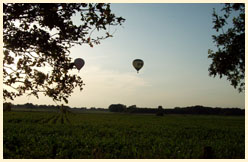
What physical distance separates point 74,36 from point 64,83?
1.24 m

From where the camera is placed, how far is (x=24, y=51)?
680 centimetres

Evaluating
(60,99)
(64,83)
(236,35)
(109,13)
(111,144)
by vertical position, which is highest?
(236,35)

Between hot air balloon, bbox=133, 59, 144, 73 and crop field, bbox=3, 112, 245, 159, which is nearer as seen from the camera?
crop field, bbox=3, 112, 245, 159

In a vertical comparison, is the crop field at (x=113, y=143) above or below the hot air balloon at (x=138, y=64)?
below

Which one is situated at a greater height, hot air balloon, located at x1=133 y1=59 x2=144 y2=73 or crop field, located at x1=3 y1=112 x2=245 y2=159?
hot air balloon, located at x1=133 y1=59 x2=144 y2=73

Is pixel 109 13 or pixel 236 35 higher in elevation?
pixel 236 35

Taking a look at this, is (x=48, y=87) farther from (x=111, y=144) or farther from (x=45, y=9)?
(x=111, y=144)

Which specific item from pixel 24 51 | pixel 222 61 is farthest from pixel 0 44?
pixel 222 61

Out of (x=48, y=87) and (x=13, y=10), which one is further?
(x=48, y=87)

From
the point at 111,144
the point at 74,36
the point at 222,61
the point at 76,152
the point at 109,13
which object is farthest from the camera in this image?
the point at 111,144

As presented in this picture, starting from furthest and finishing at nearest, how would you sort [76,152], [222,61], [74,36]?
[76,152] < [222,61] < [74,36]

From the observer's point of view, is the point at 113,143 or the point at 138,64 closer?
the point at 113,143

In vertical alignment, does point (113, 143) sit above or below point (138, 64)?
below

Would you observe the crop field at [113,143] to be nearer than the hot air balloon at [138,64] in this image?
Yes
